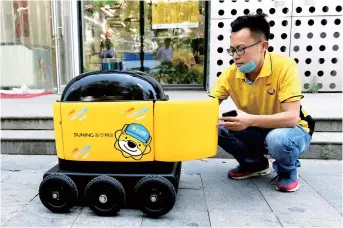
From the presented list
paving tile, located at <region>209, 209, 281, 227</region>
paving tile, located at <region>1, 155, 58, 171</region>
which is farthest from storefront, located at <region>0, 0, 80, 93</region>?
paving tile, located at <region>209, 209, 281, 227</region>

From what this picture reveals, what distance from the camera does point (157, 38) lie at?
20.6 ft

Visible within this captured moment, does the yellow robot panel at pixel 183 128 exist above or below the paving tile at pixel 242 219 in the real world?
above

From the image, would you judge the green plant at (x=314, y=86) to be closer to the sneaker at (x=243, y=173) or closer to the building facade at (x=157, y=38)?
the building facade at (x=157, y=38)

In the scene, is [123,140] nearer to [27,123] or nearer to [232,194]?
[232,194]

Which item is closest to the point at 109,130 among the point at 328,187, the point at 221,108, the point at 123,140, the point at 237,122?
the point at 123,140

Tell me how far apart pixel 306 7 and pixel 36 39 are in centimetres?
494

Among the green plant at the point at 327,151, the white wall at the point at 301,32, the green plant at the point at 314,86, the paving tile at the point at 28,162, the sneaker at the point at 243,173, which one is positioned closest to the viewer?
the sneaker at the point at 243,173

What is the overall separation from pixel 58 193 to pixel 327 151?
2446 mm

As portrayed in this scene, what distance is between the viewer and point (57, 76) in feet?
17.9

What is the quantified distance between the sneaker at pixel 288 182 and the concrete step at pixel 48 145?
0.83 metres

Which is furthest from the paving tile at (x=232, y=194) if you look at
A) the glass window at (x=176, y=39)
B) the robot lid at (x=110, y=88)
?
the glass window at (x=176, y=39)

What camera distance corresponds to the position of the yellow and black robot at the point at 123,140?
5.96ft

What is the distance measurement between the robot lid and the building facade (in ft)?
11.7

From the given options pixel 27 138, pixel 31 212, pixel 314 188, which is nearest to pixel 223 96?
pixel 314 188
